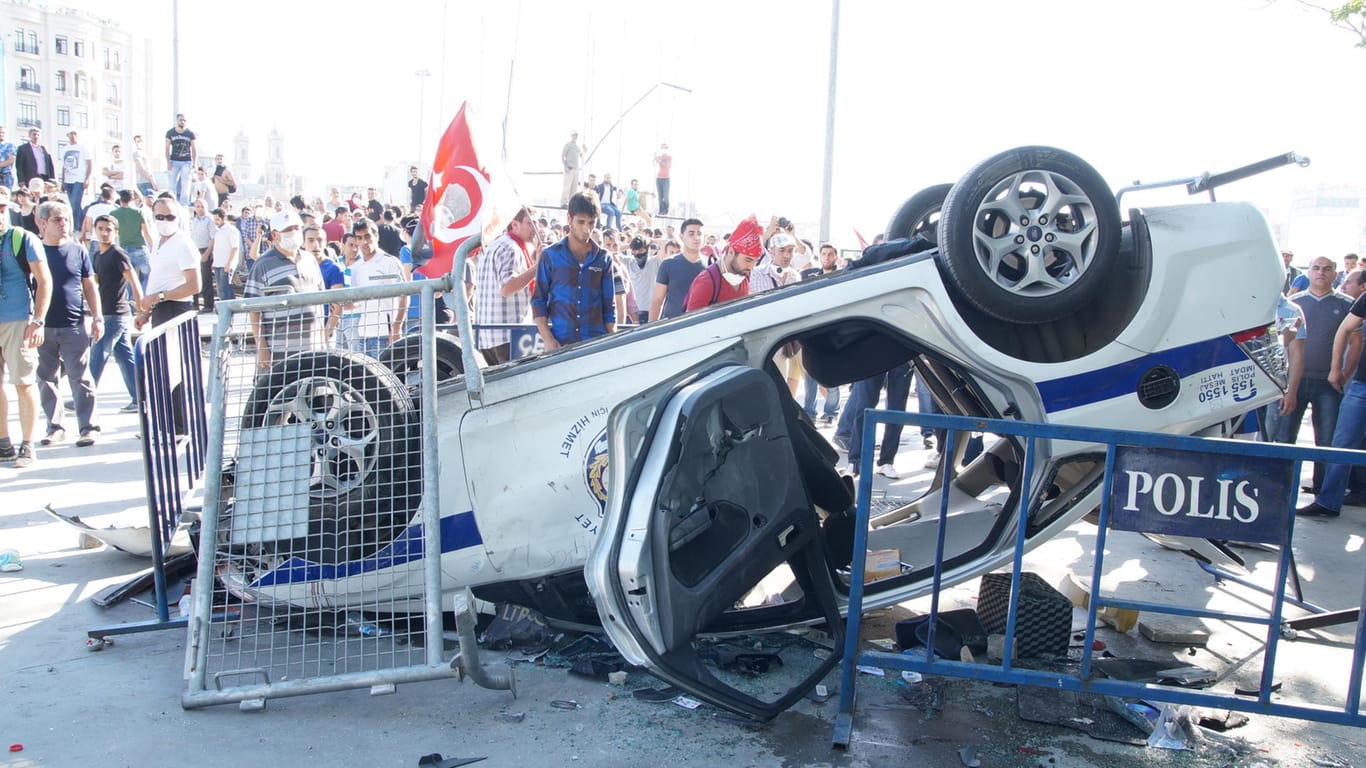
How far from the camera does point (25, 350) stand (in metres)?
7.94

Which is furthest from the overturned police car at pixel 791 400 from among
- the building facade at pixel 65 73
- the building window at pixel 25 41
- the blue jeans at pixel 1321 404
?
the building window at pixel 25 41

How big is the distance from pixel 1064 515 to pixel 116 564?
506 cm

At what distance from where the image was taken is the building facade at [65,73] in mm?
102625

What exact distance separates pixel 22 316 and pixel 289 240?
6.95ft

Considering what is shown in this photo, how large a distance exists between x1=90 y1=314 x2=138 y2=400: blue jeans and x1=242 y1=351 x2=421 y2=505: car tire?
5.53 metres

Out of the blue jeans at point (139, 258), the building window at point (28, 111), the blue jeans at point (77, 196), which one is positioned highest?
the building window at point (28, 111)

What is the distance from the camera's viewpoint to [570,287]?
21.9ft

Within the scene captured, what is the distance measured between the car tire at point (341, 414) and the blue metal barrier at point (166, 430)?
2.04 feet

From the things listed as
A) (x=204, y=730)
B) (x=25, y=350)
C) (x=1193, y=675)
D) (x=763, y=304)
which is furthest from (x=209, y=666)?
(x=25, y=350)

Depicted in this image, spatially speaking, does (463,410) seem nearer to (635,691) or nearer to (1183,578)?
(635,691)

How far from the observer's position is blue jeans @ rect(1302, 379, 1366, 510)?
24.1ft

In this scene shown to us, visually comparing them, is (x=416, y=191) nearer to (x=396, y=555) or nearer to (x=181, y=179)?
(x=181, y=179)

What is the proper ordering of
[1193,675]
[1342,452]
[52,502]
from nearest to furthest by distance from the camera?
[1342,452] < [1193,675] < [52,502]

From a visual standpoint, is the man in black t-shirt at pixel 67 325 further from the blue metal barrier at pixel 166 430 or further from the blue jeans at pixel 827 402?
the blue jeans at pixel 827 402
